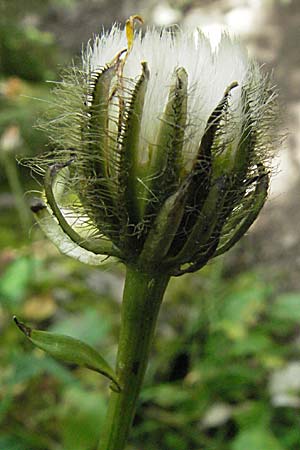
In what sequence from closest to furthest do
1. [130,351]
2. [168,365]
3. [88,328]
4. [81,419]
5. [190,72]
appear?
[190,72] < [130,351] < [81,419] < [88,328] < [168,365]

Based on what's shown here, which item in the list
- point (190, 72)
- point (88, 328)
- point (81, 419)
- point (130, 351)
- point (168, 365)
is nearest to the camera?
point (190, 72)

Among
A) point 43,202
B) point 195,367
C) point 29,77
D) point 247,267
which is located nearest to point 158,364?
point 195,367

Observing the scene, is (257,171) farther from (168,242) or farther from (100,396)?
(100,396)

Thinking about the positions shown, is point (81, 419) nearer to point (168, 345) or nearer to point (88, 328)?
point (88, 328)

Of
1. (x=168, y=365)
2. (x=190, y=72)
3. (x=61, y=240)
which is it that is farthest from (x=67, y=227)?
(x=168, y=365)

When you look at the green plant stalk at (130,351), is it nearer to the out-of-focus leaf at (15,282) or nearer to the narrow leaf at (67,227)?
the narrow leaf at (67,227)

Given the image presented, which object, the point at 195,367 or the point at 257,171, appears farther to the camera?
the point at 195,367

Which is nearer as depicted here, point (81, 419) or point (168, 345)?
point (81, 419)
